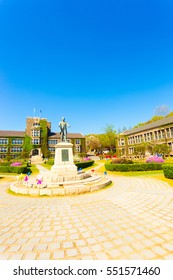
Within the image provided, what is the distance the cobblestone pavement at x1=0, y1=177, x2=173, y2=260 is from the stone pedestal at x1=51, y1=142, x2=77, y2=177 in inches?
198

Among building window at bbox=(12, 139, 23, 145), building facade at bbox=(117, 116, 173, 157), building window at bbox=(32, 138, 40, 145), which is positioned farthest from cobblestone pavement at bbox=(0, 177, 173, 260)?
building window at bbox=(12, 139, 23, 145)

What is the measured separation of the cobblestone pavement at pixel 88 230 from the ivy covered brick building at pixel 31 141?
45.3 metres

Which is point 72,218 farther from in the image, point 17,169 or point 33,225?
point 17,169

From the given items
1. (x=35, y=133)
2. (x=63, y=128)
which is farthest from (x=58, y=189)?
(x=35, y=133)

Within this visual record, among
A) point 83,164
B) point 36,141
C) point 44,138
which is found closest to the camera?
→ point 83,164

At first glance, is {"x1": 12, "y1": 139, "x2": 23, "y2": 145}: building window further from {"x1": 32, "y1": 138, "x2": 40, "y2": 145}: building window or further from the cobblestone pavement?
the cobblestone pavement

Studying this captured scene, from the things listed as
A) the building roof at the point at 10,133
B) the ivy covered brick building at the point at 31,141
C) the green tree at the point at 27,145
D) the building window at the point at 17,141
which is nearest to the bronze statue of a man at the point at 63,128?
the ivy covered brick building at the point at 31,141

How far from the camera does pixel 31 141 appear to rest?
51.5m

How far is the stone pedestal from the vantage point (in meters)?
12.4

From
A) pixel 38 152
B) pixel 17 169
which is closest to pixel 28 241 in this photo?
pixel 17 169

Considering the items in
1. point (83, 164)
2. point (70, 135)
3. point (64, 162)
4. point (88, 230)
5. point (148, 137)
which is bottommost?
point (88, 230)

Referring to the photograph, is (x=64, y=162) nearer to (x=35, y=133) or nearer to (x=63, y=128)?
(x=63, y=128)

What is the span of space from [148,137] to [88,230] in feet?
160

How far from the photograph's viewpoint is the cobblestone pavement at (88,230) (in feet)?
11.3
